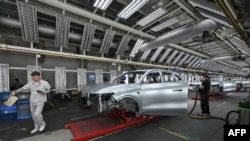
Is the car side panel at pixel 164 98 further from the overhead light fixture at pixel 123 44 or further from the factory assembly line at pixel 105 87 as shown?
the overhead light fixture at pixel 123 44

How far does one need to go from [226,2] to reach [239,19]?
1327mm

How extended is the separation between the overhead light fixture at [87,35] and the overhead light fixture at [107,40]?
0.66m

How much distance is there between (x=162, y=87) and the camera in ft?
12.2

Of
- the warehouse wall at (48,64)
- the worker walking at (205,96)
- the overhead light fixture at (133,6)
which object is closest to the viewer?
the overhead light fixture at (133,6)

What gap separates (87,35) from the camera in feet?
19.1

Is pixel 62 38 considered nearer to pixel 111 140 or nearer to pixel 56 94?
pixel 56 94

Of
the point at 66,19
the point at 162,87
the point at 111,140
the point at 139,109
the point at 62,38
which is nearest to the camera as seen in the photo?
the point at 111,140

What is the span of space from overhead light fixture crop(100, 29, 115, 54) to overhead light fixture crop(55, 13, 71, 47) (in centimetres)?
173

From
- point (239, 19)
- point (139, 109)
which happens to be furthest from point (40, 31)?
point (239, 19)

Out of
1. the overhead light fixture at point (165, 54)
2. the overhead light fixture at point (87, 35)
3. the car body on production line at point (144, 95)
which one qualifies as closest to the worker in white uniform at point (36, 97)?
the car body on production line at point (144, 95)

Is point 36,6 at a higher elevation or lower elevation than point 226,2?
higher

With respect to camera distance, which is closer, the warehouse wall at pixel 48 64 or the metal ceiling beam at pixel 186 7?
the metal ceiling beam at pixel 186 7

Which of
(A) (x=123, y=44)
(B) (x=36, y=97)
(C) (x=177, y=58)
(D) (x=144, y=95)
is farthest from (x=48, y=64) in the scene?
(C) (x=177, y=58)

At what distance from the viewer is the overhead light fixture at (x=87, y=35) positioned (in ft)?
18.3
